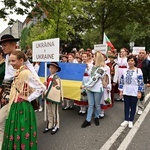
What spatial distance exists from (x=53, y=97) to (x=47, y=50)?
1217mm

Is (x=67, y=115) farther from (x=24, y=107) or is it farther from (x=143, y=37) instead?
(x=143, y=37)

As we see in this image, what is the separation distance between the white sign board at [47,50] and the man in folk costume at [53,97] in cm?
44

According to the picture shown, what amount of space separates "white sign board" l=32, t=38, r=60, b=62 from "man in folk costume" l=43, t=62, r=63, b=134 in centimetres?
44

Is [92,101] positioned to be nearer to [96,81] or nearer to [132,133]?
[96,81]

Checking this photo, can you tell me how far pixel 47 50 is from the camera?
5.48 metres

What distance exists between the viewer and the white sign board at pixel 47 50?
17.4ft

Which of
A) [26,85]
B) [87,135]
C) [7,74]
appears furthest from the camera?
[87,135]

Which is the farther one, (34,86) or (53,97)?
(53,97)

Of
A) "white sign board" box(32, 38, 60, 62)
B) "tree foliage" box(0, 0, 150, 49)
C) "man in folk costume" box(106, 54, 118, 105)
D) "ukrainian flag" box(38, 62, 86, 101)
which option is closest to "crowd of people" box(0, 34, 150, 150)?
"white sign board" box(32, 38, 60, 62)

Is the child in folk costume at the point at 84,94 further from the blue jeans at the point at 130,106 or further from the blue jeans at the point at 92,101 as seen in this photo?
the blue jeans at the point at 130,106

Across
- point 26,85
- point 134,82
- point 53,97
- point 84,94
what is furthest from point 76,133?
point 26,85

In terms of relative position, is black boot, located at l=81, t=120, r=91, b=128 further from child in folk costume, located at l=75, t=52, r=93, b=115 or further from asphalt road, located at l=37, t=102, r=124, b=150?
child in folk costume, located at l=75, t=52, r=93, b=115

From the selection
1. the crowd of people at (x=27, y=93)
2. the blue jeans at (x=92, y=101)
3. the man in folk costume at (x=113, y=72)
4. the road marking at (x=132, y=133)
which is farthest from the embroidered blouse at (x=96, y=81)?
the man in folk costume at (x=113, y=72)

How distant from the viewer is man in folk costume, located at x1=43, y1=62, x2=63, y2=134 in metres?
4.90
